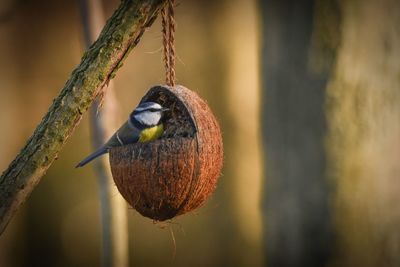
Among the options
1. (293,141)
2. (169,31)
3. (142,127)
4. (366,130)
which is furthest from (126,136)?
(293,141)

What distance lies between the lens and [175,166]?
2.95 metres

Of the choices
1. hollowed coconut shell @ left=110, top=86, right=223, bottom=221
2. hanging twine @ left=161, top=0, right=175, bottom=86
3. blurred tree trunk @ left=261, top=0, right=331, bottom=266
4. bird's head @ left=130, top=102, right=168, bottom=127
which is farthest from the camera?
blurred tree trunk @ left=261, top=0, right=331, bottom=266

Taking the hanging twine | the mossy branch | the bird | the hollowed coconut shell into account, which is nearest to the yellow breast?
the bird

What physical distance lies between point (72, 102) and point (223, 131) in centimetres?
337

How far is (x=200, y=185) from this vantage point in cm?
304

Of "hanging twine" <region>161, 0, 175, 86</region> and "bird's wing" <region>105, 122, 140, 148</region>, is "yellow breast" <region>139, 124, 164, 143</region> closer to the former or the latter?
"bird's wing" <region>105, 122, 140, 148</region>

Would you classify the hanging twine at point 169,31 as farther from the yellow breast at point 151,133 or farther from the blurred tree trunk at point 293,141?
the blurred tree trunk at point 293,141

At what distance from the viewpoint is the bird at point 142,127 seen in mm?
3221

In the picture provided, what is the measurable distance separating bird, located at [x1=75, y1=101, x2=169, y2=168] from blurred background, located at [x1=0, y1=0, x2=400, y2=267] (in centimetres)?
234

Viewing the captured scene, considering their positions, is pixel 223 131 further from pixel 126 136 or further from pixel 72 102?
pixel 72 102

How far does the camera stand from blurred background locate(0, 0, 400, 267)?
562 centimetres

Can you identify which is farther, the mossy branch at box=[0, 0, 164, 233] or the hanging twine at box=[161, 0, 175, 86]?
the hanging twine at box=[161, 0, 175, 86]

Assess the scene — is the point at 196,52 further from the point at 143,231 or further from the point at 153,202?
the point at 153,202

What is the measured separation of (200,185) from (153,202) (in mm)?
234
